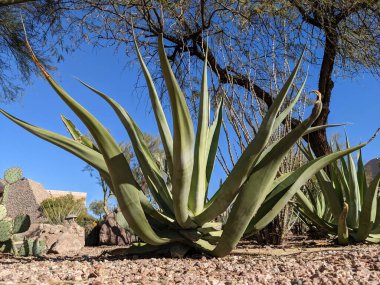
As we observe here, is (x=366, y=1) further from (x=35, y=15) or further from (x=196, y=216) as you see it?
(x=35, y=15)

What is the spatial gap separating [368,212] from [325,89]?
577 centimetres

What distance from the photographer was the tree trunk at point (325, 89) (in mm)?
8812

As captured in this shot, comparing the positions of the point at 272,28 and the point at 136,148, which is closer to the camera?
the point at 136,148

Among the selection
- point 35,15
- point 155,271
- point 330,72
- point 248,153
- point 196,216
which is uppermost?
point 35,15

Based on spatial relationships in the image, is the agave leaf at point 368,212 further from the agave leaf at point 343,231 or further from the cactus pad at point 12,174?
the cactus pad at point 12,174

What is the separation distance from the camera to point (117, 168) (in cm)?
276

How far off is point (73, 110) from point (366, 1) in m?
6.13

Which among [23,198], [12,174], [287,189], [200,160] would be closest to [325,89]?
[12,174]

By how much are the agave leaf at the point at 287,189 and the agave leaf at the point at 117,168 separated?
2.31 ft

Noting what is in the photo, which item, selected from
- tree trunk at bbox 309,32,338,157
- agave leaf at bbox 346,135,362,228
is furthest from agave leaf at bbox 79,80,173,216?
tree trunk at bbox 309,32,338,157

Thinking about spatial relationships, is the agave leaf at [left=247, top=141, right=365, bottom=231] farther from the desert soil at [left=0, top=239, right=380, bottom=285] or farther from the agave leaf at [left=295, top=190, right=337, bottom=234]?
the agave leaf at [left=295, top=190, right=337, bottom=234]

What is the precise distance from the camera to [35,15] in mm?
10008

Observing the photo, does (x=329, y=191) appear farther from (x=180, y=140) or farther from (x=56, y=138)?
(x=56, y=138)

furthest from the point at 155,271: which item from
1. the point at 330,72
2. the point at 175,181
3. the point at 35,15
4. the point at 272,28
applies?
the point at 35,15
